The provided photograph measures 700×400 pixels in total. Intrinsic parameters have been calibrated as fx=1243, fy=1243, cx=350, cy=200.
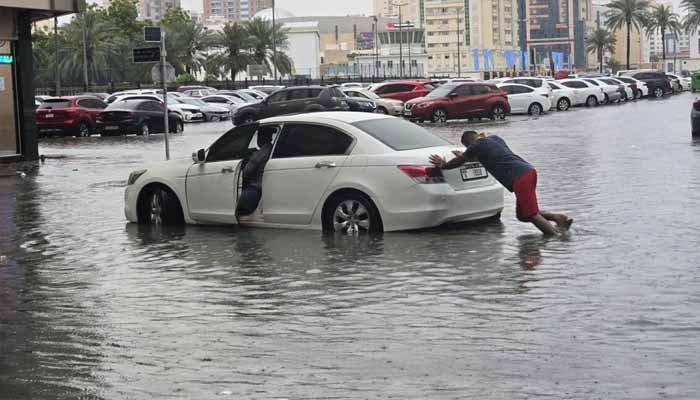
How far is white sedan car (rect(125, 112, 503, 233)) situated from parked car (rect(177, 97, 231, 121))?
46651 mm

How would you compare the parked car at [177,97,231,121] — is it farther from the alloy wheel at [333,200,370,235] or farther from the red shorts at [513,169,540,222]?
the red shorts at [513,169,540,222]

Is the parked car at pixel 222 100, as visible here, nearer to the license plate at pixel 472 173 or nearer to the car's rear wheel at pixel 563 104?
the car's rear wheel at pixel 563 104

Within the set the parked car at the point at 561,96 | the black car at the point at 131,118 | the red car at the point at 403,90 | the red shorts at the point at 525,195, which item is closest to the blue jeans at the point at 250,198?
the red shorts at the point at 525,195

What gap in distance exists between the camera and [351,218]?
44.3ft

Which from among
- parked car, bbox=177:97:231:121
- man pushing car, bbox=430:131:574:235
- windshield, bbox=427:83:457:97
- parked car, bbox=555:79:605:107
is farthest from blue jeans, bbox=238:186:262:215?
parked car, bbox=555:79:605:107

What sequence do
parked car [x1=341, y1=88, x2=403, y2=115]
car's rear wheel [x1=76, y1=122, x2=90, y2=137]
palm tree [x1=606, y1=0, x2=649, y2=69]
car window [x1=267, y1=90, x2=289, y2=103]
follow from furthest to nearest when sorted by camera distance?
1. palm tree [x1=606, y1=0, x2=649, y2=69]
2. parked car [x1=341, y1=88, x2=403, y2=115]
3. car window [x1=267, y1=90, x2=289, y2=103]
4. car's rear wheel [x1=76, y1=122, x2=90, y2=137]

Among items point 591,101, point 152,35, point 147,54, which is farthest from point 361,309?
point 591,101

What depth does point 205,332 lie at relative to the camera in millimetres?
8422

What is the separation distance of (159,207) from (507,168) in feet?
15.4

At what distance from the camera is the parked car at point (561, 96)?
60.9m

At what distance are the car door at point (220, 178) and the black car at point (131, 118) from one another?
3124 cm

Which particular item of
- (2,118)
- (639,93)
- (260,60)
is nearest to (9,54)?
(2,118)

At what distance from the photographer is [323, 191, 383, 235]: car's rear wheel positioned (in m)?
13.3

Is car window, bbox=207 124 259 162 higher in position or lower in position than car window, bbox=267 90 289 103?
lower
